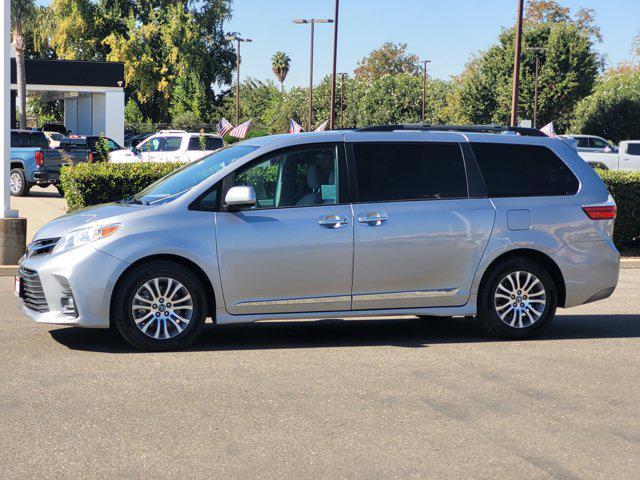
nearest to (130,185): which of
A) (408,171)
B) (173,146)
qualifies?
(408,171)

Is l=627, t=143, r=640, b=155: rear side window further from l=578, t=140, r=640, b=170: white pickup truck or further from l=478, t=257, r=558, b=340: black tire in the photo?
l=478, t=257, r=558, b=340: black tire

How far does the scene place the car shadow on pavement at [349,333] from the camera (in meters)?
8.78

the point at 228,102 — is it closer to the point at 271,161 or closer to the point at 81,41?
the point at 81,41

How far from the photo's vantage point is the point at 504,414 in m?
6.49

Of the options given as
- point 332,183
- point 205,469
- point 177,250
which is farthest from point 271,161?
point 205,469

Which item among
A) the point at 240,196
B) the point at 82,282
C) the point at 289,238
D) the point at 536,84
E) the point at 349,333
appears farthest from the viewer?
the point at 536,84

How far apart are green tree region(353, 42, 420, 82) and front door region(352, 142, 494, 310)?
12188 centimetres

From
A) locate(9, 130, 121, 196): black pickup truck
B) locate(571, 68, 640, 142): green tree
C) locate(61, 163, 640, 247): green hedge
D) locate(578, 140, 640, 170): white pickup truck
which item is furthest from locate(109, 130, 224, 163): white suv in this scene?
locate(571, 68, 640, 142): green tree

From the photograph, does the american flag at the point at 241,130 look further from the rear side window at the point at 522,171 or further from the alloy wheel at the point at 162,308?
the alloy wheel at the point at 162,308

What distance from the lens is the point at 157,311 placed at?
26.9ft

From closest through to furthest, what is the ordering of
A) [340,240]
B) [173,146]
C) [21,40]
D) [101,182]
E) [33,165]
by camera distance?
1. [340,240]
2. [101,182]
3. [33,165]
4. [173,146]
5. [21,40]

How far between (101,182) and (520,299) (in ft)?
28.3

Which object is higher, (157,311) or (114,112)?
(114,112)

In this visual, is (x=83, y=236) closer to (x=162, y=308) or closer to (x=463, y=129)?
(x=162, y=308)
